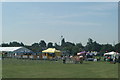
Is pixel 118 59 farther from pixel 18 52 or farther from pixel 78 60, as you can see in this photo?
pixel 18 52

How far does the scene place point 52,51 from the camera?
53.4m

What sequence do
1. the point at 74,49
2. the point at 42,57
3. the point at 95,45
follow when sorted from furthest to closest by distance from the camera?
the point at 95,45 → the point at 74,49 → the point at 42,57

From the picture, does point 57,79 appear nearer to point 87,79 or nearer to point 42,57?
point 87,79

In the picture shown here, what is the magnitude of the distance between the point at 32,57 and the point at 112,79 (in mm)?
36445

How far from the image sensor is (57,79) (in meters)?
16.3

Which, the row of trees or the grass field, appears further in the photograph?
the row of trees

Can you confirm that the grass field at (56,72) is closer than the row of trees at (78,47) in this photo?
Yes

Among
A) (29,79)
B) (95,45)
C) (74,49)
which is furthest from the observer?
(95,45)

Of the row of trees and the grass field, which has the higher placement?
the row of trees

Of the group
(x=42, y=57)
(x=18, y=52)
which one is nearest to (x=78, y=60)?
(x=42, y=57)

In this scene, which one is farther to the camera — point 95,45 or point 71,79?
point 95,45

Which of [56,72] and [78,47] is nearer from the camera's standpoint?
[56,72]

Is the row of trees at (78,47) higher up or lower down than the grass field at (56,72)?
higher up

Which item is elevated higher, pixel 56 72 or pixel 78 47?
pixel 78 47
